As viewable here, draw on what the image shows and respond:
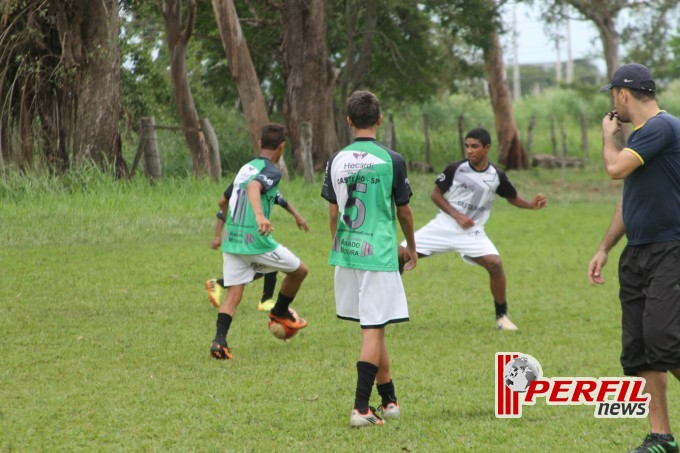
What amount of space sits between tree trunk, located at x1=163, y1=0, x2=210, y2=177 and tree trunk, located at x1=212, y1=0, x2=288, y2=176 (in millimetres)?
646

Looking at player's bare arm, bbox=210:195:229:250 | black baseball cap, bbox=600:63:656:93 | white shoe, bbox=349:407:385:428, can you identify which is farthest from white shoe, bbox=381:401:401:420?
player's bare arm, bbox=210:195:229:250

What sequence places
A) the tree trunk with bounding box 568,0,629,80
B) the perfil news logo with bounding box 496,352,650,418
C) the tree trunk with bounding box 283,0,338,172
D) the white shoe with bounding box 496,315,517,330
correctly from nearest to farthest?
the perfil news logo with bounding box 496,352,650,418
the white shoe with bounding box 496,315,517,330
the tree trunk with bounding box 283,0,338,172
the tree trunk with bounding box 568,0,629,80

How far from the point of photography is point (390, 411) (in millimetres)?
6207

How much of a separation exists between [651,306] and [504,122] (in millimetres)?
30538

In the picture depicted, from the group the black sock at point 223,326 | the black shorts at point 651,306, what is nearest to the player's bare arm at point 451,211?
the black sock at point 223,326

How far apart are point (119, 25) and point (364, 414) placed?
552 inches

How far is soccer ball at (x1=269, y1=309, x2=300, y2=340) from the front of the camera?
335 inches

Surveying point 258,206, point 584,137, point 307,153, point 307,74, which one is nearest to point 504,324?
point 258,206

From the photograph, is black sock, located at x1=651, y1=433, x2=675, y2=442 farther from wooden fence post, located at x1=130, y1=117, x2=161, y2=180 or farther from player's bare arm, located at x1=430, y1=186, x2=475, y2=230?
wooden fence post, located at x1=130, y1=117, x2=161, y2=180

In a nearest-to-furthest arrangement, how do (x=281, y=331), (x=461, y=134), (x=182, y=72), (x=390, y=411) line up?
(x=390, y=411) → (x=281, y=331) → (x=182, y=72) → (x=461, y=134)

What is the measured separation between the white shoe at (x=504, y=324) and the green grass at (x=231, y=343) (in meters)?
0.22

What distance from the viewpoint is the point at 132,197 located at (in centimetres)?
1695

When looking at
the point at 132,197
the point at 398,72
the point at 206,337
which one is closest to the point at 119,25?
the point at 132,197

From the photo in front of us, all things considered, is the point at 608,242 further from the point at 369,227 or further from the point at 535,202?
the point at 535,202
